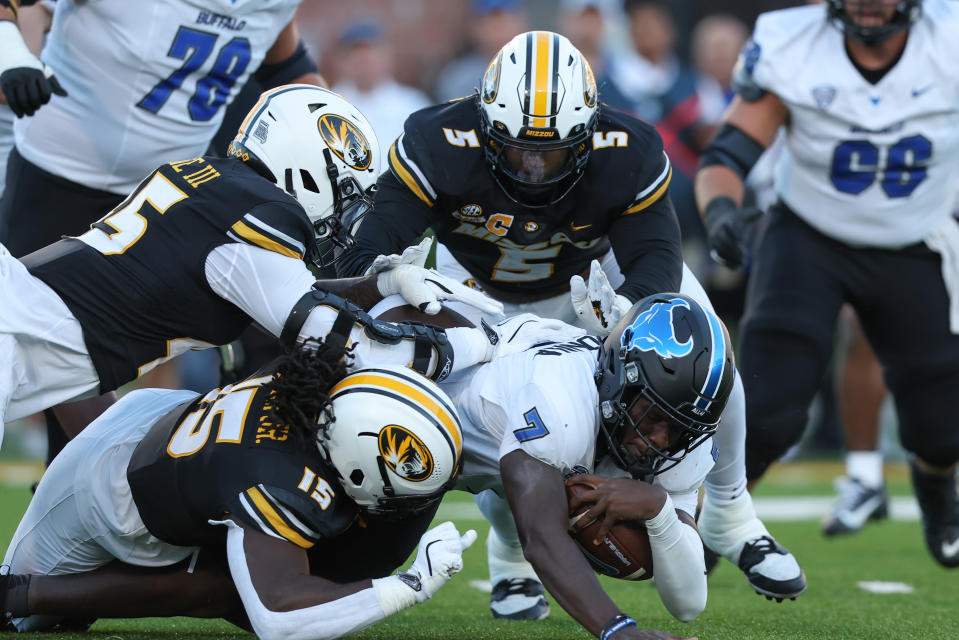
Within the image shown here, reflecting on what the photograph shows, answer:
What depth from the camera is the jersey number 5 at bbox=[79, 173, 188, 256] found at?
3.21 m

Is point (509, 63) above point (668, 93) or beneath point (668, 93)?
above

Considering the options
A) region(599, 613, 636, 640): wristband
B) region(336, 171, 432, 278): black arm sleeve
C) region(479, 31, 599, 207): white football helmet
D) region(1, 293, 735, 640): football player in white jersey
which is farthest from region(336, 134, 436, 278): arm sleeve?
region(599, 613, 636, 640): wristband

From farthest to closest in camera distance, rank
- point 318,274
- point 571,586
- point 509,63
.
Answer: point 318,274
point 509,63
point 571,586

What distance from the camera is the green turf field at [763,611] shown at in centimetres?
353

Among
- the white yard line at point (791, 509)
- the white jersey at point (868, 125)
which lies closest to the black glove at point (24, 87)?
the white jersey at point (868, 125)

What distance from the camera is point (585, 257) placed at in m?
4.33

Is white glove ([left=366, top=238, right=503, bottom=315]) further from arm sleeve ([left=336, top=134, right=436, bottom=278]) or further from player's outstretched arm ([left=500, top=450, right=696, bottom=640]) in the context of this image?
player's outstretched arm ([left=500, top=450, right=696, bottom=640])

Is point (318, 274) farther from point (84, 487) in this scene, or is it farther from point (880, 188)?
point (880, 188)

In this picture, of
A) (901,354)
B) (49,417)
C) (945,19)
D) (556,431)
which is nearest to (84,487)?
(49,417)

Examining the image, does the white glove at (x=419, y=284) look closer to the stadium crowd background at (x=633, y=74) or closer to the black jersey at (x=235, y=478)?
the black jersey at (x=235, y=478)

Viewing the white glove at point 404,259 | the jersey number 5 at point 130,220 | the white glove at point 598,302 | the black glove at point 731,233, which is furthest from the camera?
the black glove at point 731,233

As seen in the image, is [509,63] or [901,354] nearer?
[509,63]

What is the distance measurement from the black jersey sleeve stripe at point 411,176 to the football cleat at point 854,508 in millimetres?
2774

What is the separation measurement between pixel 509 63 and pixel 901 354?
1.91 metres
